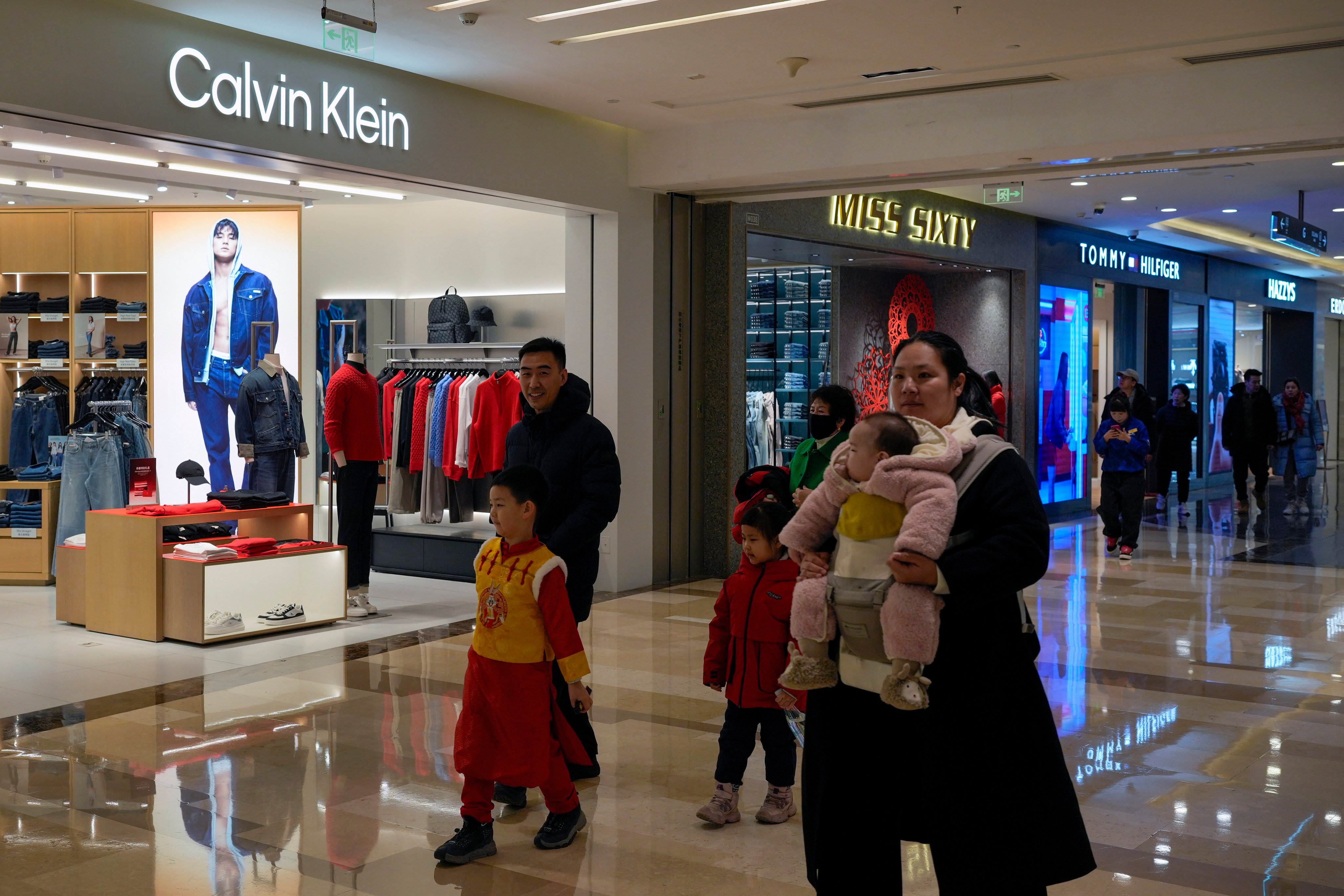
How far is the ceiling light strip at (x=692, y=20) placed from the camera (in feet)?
18.6

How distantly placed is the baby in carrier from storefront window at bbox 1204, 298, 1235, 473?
17313 millimetres

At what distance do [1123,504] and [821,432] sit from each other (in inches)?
285

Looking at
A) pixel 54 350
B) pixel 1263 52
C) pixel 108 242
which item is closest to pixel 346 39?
pixel 1263 52

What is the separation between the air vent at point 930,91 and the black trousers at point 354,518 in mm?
3860

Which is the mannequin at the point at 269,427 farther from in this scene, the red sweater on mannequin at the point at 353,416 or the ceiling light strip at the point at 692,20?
the ceiling light strip at the point at 692,20

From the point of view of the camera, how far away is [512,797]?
417 cm

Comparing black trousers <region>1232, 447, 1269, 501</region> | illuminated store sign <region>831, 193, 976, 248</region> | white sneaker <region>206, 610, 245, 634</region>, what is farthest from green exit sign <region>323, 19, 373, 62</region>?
black trousers <region>1232, 447, 1269, 501</region>

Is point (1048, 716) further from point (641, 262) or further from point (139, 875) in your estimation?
point (641, 262)

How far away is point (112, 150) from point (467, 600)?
410cm

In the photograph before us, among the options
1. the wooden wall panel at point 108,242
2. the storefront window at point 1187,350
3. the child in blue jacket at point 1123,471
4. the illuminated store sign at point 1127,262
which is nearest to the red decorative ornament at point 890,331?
the illuminated store sign at point 1127,262

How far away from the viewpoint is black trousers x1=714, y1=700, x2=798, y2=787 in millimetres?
3906

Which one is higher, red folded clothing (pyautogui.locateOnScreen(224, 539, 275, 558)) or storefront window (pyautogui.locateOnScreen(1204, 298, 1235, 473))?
storefront window (pyautogui.locateOnScreen(1204, 298, 1235, 473))

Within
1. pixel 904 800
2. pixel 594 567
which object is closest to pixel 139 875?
pixel 594 567

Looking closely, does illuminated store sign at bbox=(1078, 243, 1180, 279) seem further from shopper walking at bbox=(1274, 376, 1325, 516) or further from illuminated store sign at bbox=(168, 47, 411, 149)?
illuminated store sign at bbox=(168, 47, 411, 149)
